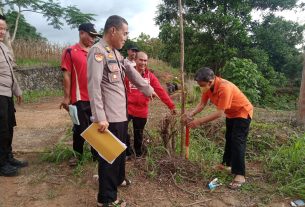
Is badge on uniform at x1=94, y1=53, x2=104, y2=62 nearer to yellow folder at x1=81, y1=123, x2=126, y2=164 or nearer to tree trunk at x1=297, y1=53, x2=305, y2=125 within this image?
yellow folder at x1=81, y1=123, x2=126, y2=164

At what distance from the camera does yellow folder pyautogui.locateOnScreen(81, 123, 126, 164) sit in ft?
8.61

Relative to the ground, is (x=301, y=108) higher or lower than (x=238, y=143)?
higher

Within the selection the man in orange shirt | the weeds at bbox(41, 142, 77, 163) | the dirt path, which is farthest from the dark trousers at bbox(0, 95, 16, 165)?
the man in orange shirt

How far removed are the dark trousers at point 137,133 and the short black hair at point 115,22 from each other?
1464 mm

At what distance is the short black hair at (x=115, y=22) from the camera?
2.66 m

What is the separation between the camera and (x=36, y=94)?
38.6 ft

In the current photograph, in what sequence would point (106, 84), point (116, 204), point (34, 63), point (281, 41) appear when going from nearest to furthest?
1. point (106, 84)
2. point (116, 204)
3. point (34, 63)
4. point (281, 41)

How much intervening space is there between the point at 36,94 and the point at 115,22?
998 centimetres

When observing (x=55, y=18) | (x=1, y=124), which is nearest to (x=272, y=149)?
(x=1, y=124)

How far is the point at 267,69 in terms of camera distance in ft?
45.4

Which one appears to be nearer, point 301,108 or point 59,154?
point 59,154

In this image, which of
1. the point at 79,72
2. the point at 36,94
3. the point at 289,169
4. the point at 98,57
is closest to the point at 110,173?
the point at 98,57

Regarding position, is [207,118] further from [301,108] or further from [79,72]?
[301,108]

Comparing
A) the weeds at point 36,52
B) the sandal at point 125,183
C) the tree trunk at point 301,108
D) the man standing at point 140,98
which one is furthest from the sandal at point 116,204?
the weeds at point 36,52
